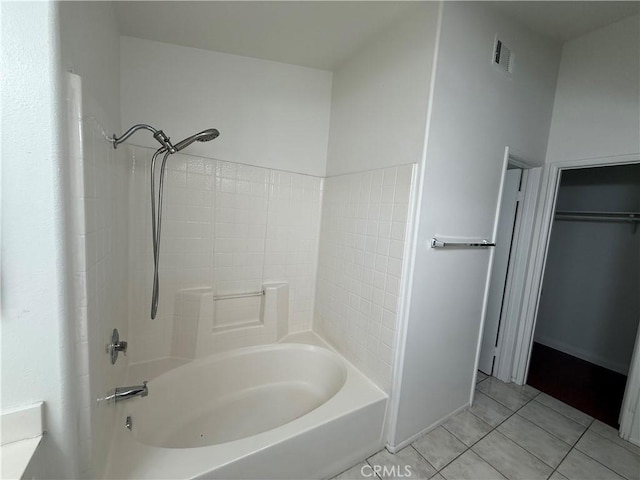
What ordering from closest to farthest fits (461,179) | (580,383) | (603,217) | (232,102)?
(461,179), (232,102), (580,383), (603,217)

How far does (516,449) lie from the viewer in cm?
156

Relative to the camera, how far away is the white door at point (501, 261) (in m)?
2.14

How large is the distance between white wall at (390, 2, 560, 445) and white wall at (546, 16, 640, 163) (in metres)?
0.12

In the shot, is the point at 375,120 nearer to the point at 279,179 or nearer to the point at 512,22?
the point at 279,179

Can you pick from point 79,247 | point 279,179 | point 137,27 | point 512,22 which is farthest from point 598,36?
point 79,247

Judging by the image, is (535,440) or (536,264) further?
(536,264)

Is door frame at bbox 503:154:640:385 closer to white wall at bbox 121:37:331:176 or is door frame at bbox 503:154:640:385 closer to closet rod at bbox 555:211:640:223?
closet rod at bbox 555:211:640:223

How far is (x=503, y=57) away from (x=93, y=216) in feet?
7.10

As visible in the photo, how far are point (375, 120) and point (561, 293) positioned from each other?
2894 mm

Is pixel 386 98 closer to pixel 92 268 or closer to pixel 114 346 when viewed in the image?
pixel 92 268

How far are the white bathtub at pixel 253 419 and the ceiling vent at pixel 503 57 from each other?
2035mm

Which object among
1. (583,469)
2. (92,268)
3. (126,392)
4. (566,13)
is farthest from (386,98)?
(583,469)

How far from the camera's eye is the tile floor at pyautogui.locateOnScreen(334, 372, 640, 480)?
1402 millimetres

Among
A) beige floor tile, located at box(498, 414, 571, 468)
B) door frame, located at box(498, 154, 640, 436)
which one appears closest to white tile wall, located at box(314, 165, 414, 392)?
beige floor tile, located at box(498, 414, 571, 468)
